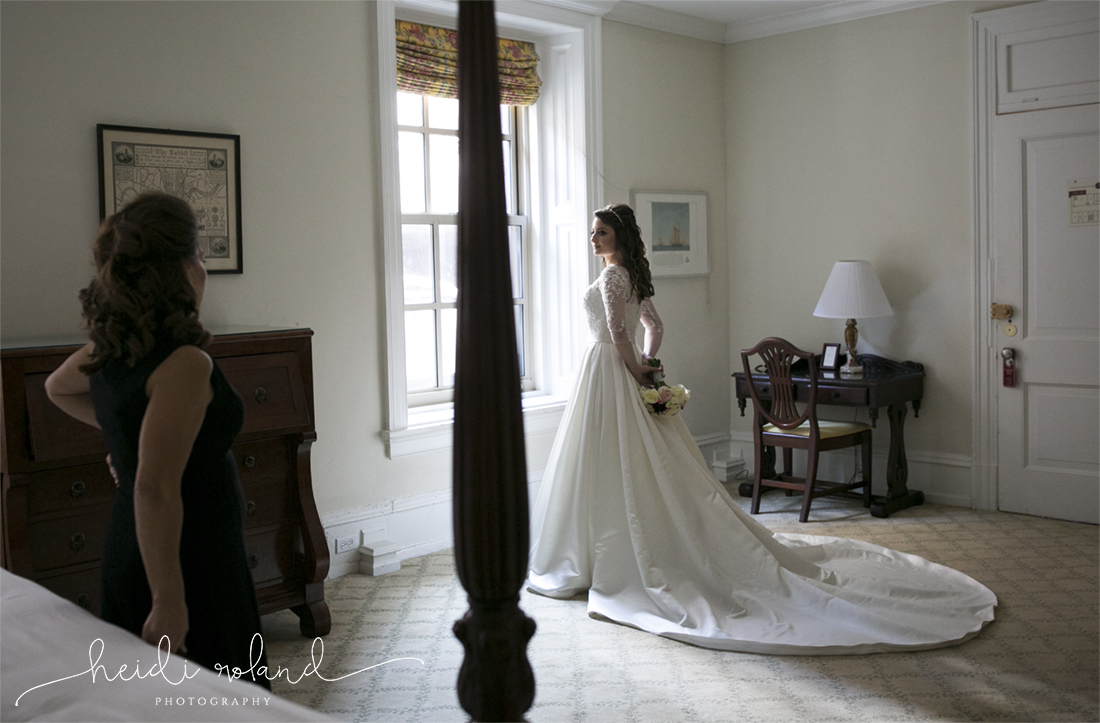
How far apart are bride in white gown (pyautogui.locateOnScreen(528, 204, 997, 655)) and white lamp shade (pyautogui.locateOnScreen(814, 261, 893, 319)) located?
61.6 inches

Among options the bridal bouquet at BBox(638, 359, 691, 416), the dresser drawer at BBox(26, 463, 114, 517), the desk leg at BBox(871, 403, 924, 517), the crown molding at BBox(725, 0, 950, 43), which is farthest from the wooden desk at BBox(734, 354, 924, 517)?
the dresser drawer at BBox(26, 463, 114, 517)

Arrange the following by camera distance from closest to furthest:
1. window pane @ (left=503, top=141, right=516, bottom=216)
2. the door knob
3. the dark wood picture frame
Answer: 1. the door knob
2. window pane @ (left=503, top=141, right=516, bottom=216)
3. the dark wood picture frame

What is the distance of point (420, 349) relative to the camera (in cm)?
518

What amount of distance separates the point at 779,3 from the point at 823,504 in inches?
129

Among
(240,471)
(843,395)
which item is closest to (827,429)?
(843,395)

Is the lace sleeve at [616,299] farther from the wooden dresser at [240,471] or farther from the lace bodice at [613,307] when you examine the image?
the wooden dresser at [240,471]

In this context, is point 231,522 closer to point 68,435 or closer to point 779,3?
point 68,435

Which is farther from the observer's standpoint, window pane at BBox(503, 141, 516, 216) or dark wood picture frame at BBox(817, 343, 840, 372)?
dark wood picture frame at BBox(817, 343, 840, 372)

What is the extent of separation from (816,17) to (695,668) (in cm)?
452

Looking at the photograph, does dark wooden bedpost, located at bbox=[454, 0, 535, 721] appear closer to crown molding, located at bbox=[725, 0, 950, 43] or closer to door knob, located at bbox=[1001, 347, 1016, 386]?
door knob, located at bbox=[1001, 347, 1016, 386]

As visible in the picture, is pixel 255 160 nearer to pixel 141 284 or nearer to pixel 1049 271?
pixel 141 284

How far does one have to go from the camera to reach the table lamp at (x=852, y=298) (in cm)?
550

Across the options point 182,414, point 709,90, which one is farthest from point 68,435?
point 709,90

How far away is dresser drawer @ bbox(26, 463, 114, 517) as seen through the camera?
2.98 m
